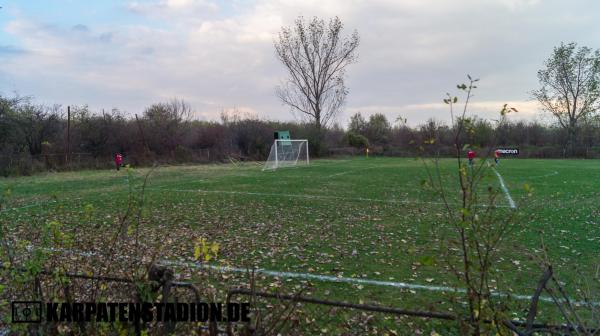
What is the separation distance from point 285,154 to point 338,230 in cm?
2177

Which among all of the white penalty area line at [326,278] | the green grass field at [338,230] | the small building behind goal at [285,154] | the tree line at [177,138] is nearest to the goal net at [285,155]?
the small building behind goal at [285,154]

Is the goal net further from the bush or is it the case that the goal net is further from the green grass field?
the bush

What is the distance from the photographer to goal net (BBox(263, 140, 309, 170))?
27906 mm

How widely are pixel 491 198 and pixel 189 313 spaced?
1720mm

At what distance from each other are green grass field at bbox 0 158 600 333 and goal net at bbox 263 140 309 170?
12899 millimetres

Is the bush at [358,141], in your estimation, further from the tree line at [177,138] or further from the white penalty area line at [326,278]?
the white penalty area line at [326,278]

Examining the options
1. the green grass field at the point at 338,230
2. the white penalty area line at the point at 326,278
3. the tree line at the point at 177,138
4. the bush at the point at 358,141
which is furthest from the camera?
the bush at the point at 358,141

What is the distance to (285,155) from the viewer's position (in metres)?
29.7

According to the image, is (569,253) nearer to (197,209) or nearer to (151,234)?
(151,234)

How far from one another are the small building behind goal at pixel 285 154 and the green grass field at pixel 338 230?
12900mm

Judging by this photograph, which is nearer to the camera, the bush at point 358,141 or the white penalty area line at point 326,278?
the white penalty area line at point 326,278

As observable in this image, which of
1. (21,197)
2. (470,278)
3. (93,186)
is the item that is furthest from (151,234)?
(93,186)

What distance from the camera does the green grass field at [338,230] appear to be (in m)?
4.93

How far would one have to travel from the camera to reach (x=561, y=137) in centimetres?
4497
